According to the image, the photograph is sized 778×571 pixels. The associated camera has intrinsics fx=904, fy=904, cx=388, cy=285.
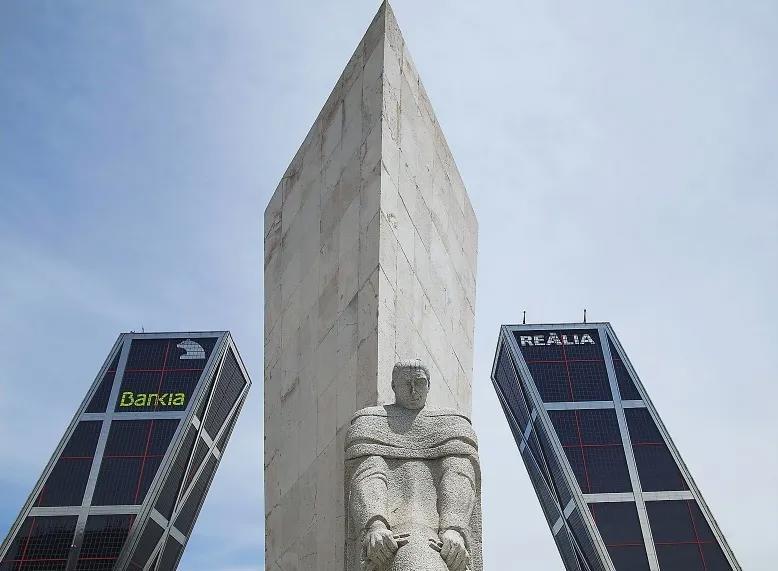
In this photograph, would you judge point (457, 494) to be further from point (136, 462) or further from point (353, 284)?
point (136, 462)

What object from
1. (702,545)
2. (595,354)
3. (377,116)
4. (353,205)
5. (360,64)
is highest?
(595,354)

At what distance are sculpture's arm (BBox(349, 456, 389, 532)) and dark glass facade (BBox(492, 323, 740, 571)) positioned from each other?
51.3 meters

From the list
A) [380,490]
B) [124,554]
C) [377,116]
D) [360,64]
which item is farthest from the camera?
[124,554]

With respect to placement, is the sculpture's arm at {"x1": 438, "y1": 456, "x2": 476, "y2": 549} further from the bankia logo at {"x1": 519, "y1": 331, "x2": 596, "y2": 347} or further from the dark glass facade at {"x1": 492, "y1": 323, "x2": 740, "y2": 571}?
the bankia logo at {"x1": 519, "y1": 331, "x2": 596, "y2": 347}

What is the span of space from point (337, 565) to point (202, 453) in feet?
186

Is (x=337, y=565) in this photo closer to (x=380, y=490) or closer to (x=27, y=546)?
(x=380, y=490)

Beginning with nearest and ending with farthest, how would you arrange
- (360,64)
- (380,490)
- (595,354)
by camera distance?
(380,490), (360,64), (595,354)

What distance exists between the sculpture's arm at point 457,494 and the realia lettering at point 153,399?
55697 millimetres

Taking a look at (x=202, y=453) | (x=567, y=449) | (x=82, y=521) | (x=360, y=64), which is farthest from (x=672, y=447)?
(x=360, y=64)

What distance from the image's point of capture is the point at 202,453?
61.3m

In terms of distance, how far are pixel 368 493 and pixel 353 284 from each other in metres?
2.60

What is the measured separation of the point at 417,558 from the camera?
4.99 m

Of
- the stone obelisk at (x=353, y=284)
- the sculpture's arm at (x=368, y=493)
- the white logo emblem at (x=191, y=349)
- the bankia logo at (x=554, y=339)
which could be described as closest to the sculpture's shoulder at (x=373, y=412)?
the sculpture's arm at (x=368, y=493)

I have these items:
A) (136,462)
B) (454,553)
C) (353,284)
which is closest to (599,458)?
(136,462)
